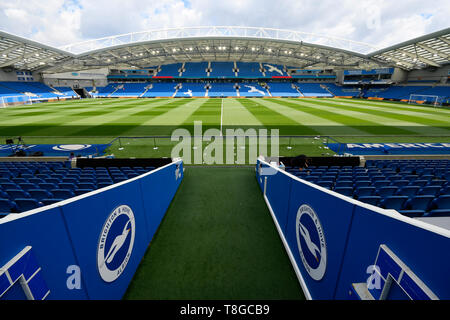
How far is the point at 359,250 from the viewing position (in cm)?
199

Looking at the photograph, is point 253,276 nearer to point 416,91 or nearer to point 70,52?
point 70,52

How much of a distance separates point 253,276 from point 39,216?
3.38m

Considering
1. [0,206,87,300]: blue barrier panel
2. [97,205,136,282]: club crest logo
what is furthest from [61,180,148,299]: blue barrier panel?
[0,206,87,300]: blue barrier panel

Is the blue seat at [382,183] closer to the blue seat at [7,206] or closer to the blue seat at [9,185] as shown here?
the blue seat at [7,206]

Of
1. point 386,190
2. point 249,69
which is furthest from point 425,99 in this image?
point 386,190

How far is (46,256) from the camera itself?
5.92 feet

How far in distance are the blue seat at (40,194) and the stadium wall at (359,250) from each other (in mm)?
5219

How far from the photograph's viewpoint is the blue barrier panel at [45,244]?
1505mm

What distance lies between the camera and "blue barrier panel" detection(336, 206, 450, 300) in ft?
4.19

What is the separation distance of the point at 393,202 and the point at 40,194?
7.44 metres

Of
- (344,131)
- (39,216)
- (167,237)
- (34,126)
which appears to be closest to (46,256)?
(39,216)

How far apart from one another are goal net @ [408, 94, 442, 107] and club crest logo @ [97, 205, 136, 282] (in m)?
56.2

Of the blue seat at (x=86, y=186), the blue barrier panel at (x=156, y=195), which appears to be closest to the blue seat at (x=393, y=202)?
the blue barrier panel at (x=156, y=195)

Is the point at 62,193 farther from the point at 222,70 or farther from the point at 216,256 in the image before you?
the point at 222,70
